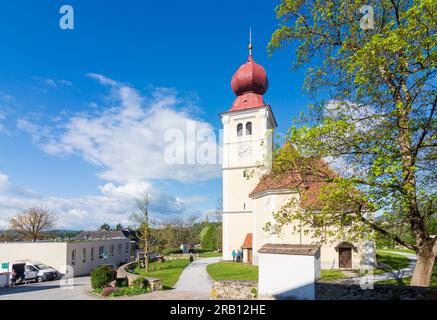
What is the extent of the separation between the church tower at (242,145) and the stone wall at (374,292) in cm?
1938

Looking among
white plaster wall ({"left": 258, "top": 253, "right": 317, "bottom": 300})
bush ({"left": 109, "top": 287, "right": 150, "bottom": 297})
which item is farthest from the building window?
white plaster wall ({"left": 258, "top": 253, "right": 317, "bottom": 300})

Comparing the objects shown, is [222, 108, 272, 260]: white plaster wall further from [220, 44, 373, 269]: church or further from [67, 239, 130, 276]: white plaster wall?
[67, 239, 130, 276]: white plaster wall

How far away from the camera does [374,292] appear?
9234mm

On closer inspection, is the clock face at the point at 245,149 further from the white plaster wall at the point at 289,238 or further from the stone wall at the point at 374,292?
the stone wall at the point at 374,292

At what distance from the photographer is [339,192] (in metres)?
7.79

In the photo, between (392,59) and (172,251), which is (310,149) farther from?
(172,251)

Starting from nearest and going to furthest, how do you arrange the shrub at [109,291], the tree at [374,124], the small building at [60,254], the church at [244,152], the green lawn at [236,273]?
the tree at [374,124] < the shrub at [109,291] < the green lawn at [236,273] < the small building at [60,254] < the church at [244,152]

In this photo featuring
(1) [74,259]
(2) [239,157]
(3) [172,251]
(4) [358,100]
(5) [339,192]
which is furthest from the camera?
(3) [172,251]

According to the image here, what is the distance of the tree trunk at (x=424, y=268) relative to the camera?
8.77m

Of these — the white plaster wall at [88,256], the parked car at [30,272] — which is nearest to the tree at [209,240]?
the white plaster wall at [88,256]

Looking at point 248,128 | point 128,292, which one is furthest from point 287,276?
point 248,128

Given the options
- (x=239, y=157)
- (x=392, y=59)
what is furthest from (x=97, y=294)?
(x=239, y=157)

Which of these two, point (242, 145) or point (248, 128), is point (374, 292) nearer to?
point (242, 145)
